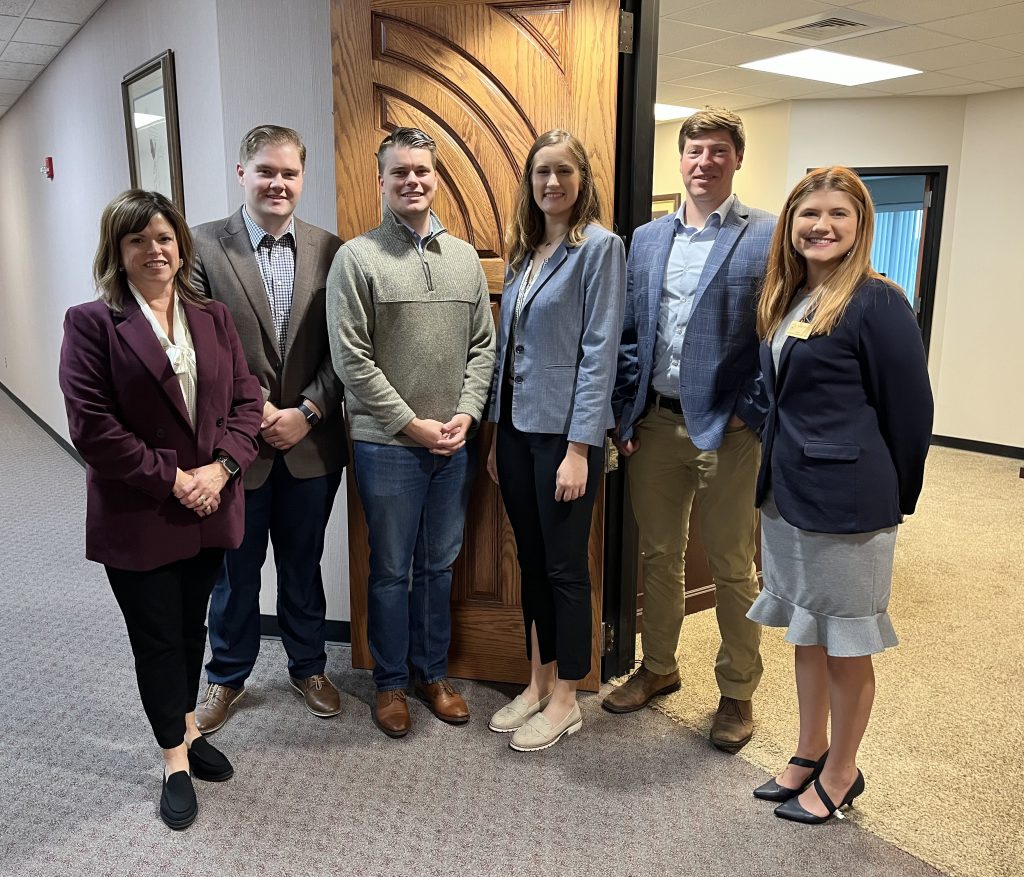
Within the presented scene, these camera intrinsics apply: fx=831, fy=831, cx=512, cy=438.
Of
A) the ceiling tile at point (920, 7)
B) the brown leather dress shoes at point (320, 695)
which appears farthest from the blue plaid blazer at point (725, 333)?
the ceiling tile at point (920, 7)

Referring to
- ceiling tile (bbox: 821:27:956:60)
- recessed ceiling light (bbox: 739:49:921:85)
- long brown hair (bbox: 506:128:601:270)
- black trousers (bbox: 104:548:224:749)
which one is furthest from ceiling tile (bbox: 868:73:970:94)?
black trousers (bbox: 104:548:224:749)

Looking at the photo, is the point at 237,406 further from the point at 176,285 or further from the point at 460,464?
the point at 460,464

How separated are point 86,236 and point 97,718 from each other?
10.2 ft

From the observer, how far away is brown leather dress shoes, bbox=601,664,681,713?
2.27 meters

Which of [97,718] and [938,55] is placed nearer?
[97,718]

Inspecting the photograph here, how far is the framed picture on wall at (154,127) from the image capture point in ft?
8.95

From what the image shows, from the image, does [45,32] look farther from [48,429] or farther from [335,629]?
[335,629]

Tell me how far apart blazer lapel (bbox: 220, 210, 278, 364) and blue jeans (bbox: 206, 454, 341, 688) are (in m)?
0.35

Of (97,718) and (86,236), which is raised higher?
(86,236)

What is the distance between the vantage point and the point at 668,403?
203cm

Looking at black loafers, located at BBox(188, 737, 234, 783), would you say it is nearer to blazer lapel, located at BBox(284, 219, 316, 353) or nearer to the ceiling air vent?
blazer lapel, located at BBox(284, 219, 316, 353)

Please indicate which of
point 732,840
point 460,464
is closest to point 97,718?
point 460,464

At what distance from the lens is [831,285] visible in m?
1.61

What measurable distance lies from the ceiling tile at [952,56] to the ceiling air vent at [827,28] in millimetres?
561
